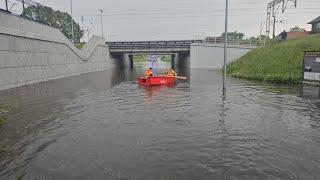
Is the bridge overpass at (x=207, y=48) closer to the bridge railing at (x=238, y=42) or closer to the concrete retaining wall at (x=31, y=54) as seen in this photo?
the bridge railing at (x=238, y=42)

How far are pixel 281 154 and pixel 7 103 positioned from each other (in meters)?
15.0

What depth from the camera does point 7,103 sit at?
1683 cm

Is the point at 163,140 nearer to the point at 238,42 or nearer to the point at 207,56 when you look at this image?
the point at 207,56

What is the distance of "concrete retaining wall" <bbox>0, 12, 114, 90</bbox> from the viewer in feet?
75.8

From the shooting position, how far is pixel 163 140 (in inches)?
363

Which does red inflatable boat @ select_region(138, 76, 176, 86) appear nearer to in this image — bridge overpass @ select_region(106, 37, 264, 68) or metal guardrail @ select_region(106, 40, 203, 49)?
bridge overpass @ select_region(106, 37, 264, 68)

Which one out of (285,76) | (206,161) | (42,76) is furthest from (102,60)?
(206,161)

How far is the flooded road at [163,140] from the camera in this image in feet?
22.4

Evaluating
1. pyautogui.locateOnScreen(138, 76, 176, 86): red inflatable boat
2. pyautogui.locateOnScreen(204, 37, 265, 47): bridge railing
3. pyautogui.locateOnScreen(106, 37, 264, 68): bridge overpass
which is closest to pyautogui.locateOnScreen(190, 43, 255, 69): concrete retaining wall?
pyautogui.locateOnScreen(106, 37, 264, 68): bridge overpass

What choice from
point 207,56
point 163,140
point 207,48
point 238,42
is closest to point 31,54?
point 163,140

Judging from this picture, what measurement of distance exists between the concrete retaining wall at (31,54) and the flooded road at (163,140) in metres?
8.98

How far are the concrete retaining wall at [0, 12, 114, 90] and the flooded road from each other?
898 centimetres

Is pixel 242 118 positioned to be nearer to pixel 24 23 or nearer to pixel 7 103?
pixel 7 103

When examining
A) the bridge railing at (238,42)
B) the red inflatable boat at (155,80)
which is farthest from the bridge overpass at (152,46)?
the red inflatable boat at (155,80)
